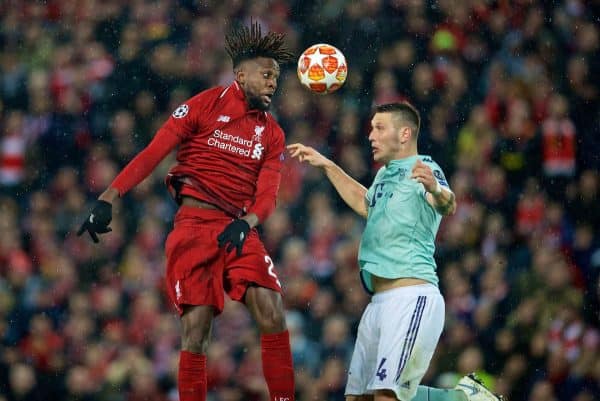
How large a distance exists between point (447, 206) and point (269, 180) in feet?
3.20

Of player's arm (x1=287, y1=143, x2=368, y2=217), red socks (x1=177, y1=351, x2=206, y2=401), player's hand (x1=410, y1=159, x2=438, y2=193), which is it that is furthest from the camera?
player's arm (x1=287, y1=143, x2=368, y2=217)

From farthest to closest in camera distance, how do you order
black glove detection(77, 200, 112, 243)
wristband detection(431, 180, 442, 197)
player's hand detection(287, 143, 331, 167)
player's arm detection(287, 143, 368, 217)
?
1. player's arm detection(287, 143, 368, 217)
2. player's hand detection(287, 143, 331, 167)
3. black glove detection(77, 200, 112, 243)
4. wristband detection(431, 180, 442, 197)

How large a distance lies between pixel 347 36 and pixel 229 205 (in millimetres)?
3853

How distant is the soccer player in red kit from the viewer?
5477mm

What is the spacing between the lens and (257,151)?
18.9ft

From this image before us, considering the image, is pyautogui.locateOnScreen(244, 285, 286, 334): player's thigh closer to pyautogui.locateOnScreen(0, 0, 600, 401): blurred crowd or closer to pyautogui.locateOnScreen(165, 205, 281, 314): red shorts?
Result: pyautogui.locateOnScreen(165, 205, 281, 314): red shorts

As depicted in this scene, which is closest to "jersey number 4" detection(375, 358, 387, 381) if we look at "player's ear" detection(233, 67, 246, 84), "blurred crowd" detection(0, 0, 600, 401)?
"player's ear" detection(233, 67, 246, 84)

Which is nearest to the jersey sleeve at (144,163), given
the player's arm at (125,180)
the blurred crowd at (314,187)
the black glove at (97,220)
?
the player's arm at (125,180)

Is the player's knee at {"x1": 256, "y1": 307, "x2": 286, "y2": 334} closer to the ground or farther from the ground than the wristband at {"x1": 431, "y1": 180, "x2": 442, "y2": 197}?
closer to the ground

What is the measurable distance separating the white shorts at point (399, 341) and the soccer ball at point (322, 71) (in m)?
1.41

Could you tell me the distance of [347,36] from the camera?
9250mm

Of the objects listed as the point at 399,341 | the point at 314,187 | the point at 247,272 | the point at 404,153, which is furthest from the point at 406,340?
the point at 314,187

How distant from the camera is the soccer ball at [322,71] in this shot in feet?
20.9

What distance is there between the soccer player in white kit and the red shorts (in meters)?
0.53
